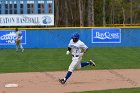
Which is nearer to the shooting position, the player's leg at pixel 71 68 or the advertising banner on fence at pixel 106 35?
the player's leg at pixel 71 68

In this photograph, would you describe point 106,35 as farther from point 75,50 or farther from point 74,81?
point 75,50

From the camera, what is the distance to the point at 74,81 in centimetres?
1700

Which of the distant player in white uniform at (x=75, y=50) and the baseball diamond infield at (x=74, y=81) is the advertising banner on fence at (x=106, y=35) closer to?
the baseball diamond infield at (x=74, y=81)

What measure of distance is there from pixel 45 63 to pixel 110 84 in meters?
9.08

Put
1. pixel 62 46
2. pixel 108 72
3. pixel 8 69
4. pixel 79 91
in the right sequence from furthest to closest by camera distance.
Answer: pixel 62 46
pixel 8 69
pixel 108 72
pixel 79 91

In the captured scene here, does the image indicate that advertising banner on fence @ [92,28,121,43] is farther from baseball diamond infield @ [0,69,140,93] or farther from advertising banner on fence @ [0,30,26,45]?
baseball diamond infield @ [0,69,140,93]

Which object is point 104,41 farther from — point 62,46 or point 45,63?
point 45,63

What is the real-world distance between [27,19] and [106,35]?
6.95 metres

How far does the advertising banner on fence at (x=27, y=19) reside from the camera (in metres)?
38.4

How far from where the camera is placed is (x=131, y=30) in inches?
1556

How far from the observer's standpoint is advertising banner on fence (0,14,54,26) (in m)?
38.4

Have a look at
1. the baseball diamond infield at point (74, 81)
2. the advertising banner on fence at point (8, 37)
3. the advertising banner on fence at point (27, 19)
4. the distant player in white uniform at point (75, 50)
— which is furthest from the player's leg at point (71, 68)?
the advertising banner on fence at point (27, 19)

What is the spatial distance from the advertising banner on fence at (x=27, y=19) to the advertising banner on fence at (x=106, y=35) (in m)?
3.88

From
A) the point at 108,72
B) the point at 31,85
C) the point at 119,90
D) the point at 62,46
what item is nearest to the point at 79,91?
the point at 119,90
